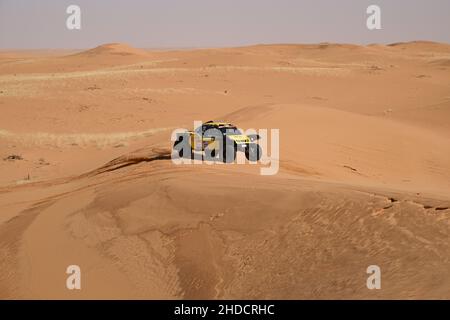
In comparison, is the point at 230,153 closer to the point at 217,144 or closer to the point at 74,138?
the point at 217,144

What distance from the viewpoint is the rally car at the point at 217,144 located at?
12.6m

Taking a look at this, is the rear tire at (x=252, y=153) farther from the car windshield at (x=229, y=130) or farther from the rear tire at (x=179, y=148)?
the rear tire at (x=179, y=148)

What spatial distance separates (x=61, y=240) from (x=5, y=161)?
11437mm

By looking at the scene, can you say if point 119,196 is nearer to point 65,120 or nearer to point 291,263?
point 291,263

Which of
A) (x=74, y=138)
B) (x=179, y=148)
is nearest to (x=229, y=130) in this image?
(x=179, y=148)

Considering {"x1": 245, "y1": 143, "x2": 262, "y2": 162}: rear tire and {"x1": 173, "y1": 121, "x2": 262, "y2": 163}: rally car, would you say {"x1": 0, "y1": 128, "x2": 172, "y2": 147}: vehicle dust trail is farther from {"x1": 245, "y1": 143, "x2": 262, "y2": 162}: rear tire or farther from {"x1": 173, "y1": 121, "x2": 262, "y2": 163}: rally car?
{"x1": 245, "y1": 143, "x2": 262, "y2": 162}: rear tire

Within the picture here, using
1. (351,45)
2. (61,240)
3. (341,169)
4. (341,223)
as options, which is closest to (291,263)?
(341,223)

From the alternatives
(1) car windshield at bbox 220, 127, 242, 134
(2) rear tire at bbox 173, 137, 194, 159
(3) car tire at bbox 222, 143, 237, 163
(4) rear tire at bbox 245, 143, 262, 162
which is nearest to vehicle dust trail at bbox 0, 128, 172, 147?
(2) rear tire at bbox 173, 137, 194, 159

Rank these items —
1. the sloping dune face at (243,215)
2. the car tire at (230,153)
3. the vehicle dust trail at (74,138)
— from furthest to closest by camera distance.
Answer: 1. the vehicle dust trail at (74,138)
2. the car tire at (230,153)
3. the sloping dune face at (243,215)

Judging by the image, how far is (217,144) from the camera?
42.2 ft

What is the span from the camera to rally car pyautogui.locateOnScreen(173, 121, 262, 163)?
12586 millimetres

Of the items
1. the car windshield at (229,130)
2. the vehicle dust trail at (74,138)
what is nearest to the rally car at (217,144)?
the car windshield at (229,130)

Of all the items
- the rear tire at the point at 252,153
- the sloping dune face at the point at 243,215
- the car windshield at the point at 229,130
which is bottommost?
the sloping dune face at the point at 243,215
